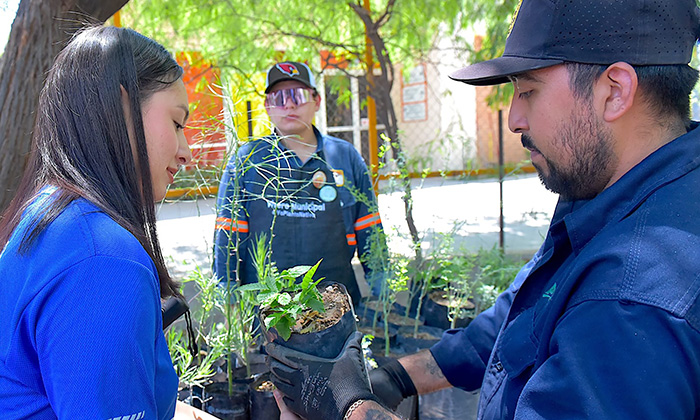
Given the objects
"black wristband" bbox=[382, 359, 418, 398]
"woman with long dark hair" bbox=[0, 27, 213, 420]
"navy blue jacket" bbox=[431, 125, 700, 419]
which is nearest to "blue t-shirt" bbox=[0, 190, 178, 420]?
"woman with long dark hair" bbox=[0, 27, 213, 420]

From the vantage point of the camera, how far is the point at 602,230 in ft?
3.46

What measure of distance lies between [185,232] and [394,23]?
9.17 ft

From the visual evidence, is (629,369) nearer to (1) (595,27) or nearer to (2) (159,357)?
(1) (595,27)

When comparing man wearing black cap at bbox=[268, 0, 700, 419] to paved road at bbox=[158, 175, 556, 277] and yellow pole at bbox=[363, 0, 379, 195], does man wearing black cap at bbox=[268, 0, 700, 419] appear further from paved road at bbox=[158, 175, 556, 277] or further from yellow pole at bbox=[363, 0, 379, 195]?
yellow pole at bbox=[363, 0, 379, 195]

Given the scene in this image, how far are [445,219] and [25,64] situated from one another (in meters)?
4.89

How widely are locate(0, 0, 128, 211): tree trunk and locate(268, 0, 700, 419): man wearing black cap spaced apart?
1.91 meters

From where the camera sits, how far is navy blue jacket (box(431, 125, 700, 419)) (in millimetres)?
850

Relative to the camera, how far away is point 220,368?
7.59 ft

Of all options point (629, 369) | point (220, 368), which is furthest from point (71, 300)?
point (220, 368)

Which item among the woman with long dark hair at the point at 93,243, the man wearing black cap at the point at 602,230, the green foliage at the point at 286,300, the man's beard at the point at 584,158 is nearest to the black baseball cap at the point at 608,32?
the man wearing black cap at the point at 602,230

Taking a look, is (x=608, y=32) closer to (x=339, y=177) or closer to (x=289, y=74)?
(x=339, y=177)

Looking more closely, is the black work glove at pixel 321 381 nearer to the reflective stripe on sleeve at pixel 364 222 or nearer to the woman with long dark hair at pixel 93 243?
the woman with long dark hair at pixel 93 243

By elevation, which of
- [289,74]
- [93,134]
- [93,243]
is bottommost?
[93,243]

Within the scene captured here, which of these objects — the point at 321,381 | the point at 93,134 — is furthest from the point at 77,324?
the point at 321,381
